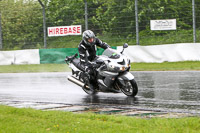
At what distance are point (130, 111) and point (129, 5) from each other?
15.5 m

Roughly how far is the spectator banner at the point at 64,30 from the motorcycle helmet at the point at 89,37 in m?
12.7

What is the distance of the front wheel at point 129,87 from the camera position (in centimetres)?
1066

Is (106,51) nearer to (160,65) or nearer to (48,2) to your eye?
(160,65)

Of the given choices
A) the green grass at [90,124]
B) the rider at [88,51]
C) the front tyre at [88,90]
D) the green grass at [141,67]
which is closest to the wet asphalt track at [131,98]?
the front tyre at [88,90]

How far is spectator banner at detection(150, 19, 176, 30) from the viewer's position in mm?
22250

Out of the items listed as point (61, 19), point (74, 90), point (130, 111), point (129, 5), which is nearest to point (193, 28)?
point (129, 5)

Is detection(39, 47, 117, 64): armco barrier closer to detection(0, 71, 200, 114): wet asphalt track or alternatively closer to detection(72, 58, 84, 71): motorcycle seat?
detection(0, 71, 200, 114): wet asphalt track

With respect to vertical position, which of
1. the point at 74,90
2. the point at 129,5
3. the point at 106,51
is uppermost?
the point at 129,5

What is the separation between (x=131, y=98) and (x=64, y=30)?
14.5 metres

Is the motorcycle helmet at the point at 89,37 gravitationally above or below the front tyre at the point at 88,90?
above

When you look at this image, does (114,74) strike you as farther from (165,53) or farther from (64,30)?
(64,30)

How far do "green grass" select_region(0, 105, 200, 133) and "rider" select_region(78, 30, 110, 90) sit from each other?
3.81 m

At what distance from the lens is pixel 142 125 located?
6.57 m

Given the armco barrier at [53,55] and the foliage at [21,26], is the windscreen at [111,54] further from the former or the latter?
the foliage at [21,26]
